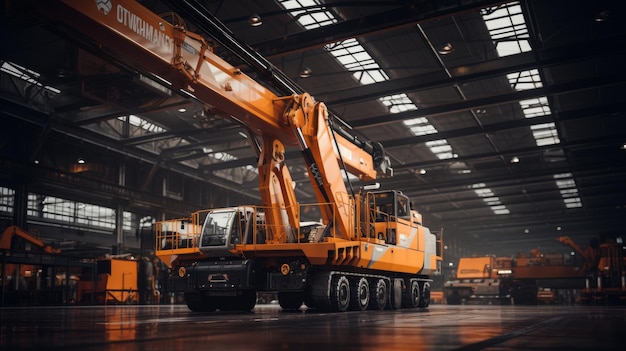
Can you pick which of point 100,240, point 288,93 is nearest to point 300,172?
point 100,240

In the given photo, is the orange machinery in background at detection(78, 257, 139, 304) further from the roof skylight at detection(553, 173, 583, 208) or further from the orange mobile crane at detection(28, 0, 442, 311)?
the roof skylight at detection(553, 173, 583, 208)

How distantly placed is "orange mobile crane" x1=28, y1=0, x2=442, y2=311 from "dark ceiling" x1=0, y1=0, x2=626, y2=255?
1.50 metres

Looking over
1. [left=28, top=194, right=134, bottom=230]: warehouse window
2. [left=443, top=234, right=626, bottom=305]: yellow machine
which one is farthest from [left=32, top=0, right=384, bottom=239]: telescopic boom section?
[left=443, top=234, right=626, bottom=305]: yellow machine

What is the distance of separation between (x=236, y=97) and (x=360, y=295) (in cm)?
591

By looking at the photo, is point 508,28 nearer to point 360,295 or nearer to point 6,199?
point 360,295

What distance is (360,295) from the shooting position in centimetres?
1605

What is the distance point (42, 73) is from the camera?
2342 centimetres

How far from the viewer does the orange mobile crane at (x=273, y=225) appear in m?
13.5

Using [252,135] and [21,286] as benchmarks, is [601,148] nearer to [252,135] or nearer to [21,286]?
[252,135]

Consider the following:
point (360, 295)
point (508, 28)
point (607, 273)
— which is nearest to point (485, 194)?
point (607, 273)

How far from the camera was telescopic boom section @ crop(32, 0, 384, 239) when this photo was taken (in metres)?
10.8

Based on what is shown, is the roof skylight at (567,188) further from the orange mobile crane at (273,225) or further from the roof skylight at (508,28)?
the orange mobile crane at (273,225)

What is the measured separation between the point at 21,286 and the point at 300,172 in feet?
56.6

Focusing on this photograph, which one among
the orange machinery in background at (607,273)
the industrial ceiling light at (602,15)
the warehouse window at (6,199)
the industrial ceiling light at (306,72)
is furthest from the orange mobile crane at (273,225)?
the orange machinery in background at (607,273)
